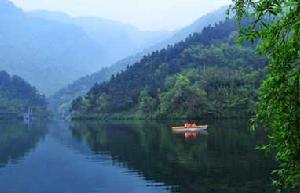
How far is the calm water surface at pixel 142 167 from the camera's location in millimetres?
41469

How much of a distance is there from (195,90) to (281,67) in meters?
140

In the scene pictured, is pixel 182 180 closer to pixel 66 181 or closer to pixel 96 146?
A: pixel 66 181

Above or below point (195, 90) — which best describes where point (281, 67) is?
below

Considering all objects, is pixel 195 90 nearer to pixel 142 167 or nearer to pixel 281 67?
pixel 142 167

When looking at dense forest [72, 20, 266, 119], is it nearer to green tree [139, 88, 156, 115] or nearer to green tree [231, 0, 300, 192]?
green tree [139, 88, 156, 115]

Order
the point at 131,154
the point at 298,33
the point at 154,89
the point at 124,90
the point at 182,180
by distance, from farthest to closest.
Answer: the point at 124,90
the point at 154,89
the point at 131,154
the point at 182,180
the point at 298,33

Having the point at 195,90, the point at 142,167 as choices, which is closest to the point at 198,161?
the point at 142,167

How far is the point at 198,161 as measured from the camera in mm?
54156

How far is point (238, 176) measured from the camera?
4297cm

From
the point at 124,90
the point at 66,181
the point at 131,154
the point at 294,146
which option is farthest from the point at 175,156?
the point at 124,90

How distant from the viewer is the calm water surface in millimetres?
41469

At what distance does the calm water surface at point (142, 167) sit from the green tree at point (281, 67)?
27194mm

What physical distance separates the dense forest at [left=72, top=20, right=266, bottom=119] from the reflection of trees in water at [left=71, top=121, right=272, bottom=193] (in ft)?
203

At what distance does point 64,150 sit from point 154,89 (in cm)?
9736
